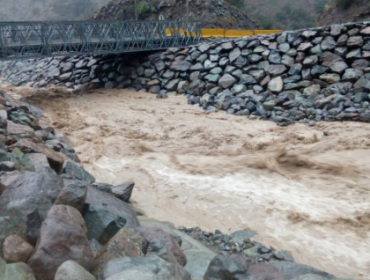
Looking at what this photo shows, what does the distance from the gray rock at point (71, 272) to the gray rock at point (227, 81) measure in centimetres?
1297

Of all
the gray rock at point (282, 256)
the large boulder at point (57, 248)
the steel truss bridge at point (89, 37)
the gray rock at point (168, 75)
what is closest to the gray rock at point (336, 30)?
the gray rock at point (168, 75)

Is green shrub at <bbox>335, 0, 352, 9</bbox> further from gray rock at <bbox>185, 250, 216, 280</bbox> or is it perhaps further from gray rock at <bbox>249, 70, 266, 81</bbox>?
gray rock at <bbox>185, 250, 216, 280</bbox>

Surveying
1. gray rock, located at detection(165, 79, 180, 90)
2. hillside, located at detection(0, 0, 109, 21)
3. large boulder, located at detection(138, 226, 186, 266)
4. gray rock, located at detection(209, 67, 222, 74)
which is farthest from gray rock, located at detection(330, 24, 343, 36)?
hillside, located at detection(0, 0, 109, 21)

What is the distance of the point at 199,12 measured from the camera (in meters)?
28.6

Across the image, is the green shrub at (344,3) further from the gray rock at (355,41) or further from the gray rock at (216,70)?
the gray rock at (216,70)

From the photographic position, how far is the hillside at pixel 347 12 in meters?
24.9

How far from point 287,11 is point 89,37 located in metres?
34.0

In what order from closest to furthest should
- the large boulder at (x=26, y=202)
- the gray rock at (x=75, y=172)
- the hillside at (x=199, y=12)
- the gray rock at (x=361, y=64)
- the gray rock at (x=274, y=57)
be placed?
the large boulder at (x=26, y=202) → the gray rock at (x=75, y=172) → the gray rock at (x=361, y=64) → the gray rock at (x=274, y=57) → the hillside at (x=199, y=12)

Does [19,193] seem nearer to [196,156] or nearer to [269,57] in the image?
[196,156]

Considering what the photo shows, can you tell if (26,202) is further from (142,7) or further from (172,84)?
(142,7)

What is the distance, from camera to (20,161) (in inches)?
249

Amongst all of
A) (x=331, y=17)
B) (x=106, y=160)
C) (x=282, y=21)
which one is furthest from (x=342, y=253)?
(x=282, y=21)

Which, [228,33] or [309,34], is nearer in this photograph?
[309,34]

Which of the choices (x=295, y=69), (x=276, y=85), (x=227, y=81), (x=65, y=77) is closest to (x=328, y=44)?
(x=295, y=69)
